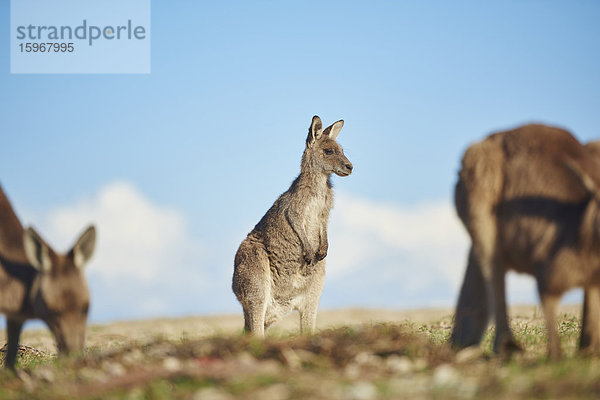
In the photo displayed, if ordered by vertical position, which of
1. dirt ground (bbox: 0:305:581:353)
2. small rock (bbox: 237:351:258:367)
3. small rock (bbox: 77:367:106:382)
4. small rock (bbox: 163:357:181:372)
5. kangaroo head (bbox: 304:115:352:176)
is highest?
kangaroo head (bbox: 304:115:352:176)

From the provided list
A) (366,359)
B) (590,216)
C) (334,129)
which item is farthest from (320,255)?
(590,216)

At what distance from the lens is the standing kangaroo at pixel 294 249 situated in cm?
860

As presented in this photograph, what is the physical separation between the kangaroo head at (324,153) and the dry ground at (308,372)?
4175 mm

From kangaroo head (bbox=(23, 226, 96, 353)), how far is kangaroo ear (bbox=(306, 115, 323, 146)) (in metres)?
4.68

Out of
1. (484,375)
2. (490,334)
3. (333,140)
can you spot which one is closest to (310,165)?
(333,140)

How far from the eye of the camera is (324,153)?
951 cm

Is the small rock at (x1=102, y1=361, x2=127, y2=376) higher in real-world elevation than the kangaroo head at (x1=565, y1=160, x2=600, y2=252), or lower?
lower

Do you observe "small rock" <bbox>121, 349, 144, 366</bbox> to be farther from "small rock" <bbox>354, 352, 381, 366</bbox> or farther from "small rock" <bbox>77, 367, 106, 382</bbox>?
"small rock" <bbox>354, 352, 381, 366</bbox>

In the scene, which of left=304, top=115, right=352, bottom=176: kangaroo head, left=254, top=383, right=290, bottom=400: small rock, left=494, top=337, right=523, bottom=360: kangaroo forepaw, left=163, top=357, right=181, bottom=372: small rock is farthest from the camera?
left=304, top=115, right=352, bottom=176: kangaroo head

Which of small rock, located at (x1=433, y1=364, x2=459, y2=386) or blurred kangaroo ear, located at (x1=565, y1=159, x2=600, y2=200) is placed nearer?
small rock, located at (x1=433, y1=364, x2=459, y2=386)

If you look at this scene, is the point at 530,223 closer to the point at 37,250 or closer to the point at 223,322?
the point at 37,250

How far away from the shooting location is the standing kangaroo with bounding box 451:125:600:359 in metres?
4.95

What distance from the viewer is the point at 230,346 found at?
4844mm

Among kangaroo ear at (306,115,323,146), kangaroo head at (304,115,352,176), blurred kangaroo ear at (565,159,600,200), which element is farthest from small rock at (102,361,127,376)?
kangaroo ear at (306,115,323,146)
